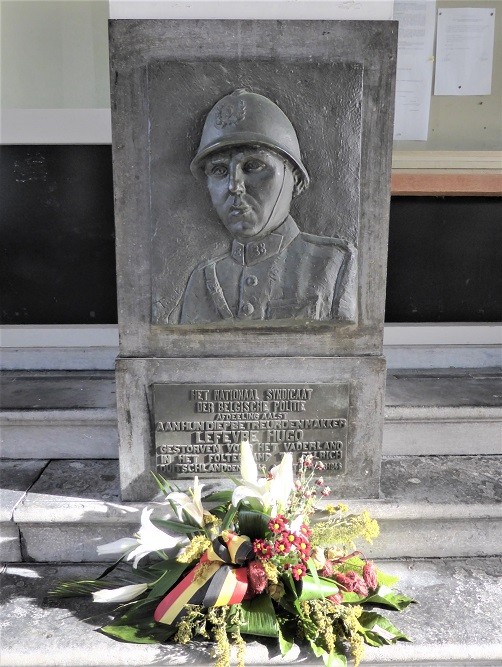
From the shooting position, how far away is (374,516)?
3.05m

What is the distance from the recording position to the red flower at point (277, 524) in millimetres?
2482

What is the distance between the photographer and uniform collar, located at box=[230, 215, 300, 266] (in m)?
2.89

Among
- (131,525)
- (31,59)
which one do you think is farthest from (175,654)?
(31,59)

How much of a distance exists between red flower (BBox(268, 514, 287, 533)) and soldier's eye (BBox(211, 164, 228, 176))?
1365mm

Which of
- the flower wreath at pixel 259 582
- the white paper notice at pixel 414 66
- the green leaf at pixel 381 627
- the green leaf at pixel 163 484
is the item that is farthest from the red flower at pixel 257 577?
the white paper notice at pixel 414 66

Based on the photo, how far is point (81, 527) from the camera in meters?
3.04

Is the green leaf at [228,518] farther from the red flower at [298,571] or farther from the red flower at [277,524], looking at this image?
the red flower at [298,571]

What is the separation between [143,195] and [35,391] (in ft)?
5.46

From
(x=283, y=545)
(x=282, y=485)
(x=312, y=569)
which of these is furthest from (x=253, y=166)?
(x=312, y=569)

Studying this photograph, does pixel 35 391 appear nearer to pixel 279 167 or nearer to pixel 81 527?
pixel 81 527

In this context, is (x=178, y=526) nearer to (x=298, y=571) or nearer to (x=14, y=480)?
(x=298, y=571)

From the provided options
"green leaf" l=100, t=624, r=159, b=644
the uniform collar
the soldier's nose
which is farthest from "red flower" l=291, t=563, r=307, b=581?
the soldier's nose

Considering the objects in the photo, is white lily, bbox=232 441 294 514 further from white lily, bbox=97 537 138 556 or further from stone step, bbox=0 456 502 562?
stone step, bbox=0 456 502 562

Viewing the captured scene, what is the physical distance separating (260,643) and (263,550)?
38 centimetres
